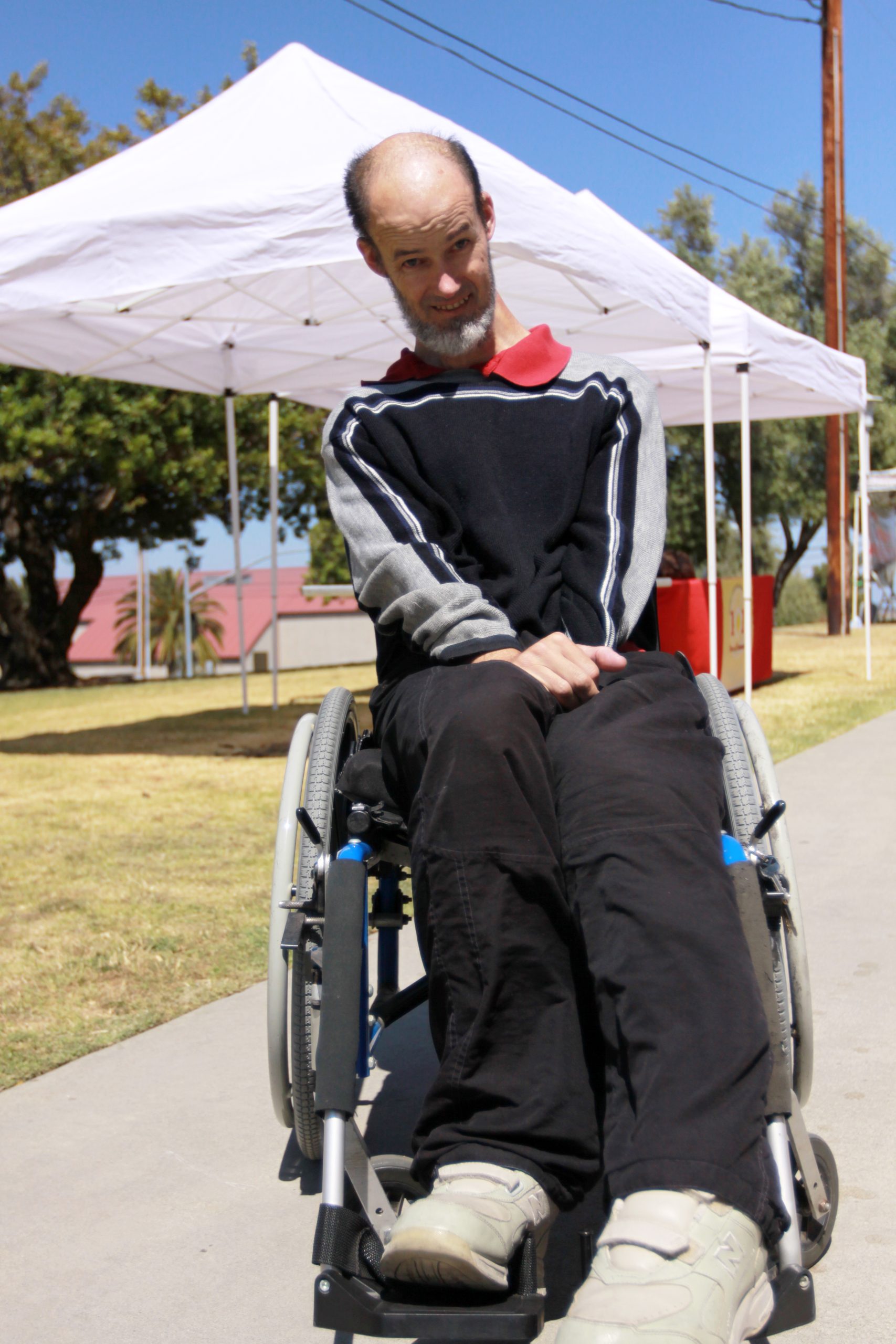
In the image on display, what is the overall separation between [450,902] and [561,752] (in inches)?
10.5

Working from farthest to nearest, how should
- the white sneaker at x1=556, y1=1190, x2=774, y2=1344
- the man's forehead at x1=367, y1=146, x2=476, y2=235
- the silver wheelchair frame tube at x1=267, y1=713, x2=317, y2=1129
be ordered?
the man's forehead at x1=367, y1=146, x2=476, y2=235 → the silver wheelchair frame tube at x1=267, y1=713, x2=317, y2=1129 → the white sneaker at x1=556, y1=1190, x2=774, y2=1344

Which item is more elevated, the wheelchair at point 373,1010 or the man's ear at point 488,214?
the man's ear at point 488,214

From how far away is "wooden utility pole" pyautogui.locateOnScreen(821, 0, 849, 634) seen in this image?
15469mm

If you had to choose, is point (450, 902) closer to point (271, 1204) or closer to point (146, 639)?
A: point (271, 1204)

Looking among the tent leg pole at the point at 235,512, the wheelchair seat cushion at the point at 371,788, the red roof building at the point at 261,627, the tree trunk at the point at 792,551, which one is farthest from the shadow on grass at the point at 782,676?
the red roof building at the point at 261,627

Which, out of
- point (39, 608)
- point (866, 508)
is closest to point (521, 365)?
point (866, 508)

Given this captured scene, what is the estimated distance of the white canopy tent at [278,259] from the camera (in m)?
5.48

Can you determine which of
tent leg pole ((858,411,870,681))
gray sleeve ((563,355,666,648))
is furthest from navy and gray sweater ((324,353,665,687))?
tent leg pole ((858,411,870,681))

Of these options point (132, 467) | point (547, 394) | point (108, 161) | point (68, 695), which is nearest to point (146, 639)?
point (132, 467)

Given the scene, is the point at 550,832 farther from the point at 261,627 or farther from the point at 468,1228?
the point at 261,627

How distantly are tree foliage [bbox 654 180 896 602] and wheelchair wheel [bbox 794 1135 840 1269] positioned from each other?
23980 mm

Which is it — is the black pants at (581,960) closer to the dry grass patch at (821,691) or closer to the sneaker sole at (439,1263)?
the sneaker sole at (439,1263)

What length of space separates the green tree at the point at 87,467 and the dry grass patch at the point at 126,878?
8.78 metres

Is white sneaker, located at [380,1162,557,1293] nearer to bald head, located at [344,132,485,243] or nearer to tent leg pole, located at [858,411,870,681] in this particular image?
bald head, located at [344,132,485,243]
